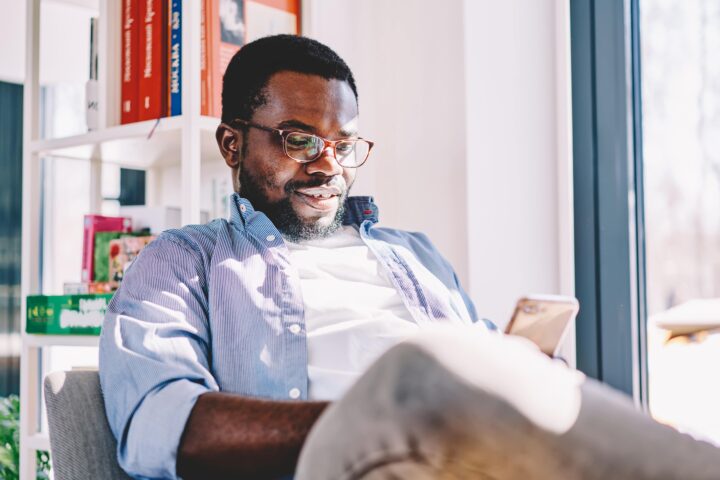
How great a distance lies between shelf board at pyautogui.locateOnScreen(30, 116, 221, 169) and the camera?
1.73m

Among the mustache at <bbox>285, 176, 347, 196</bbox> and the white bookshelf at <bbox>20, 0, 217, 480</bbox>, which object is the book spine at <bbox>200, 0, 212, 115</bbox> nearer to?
the white bookshelf at <bbox>20, 0, 217, 480</bbox>

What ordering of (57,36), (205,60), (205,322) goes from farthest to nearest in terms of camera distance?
(57,36) → (205,60) → (205,322)

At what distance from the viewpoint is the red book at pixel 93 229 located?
1.92 metres

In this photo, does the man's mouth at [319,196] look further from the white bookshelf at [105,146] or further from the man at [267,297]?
the white bookshelf at [105,146]

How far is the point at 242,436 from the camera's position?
2.76 ft

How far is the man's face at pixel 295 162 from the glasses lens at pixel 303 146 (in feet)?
0.04

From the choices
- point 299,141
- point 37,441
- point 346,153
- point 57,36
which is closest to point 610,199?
point 346,153

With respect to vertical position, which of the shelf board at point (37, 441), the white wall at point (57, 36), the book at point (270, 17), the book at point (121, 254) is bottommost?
the shelf board at point (37, 441)

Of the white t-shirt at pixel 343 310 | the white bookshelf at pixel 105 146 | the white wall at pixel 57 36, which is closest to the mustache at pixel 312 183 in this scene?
the white t-shirt at pixel 343 310

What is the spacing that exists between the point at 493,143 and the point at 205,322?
3.19 ft

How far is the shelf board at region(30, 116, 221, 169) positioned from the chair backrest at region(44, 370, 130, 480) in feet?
2.71

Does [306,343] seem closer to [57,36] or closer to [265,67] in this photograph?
[265,67]

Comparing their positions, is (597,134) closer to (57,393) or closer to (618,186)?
(618,186)

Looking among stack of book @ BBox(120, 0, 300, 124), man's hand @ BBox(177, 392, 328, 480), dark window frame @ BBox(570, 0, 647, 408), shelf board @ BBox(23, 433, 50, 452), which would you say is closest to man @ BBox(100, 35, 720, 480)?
man's hand @ BBox(177, 392, 328, 480)
